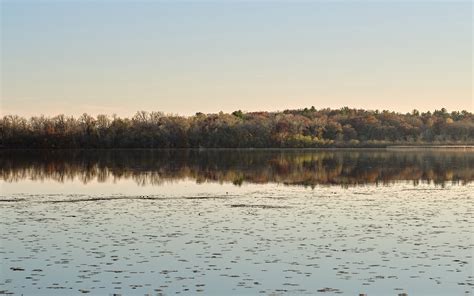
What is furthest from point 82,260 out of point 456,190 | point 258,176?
point 258,176

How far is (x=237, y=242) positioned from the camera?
57.9ft

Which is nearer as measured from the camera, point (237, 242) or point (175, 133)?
point (237, 242)

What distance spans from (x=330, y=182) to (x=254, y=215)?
16813 mm

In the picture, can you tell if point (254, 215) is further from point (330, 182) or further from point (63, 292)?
point (330, 182)

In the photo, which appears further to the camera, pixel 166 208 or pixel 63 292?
pixel 166 208

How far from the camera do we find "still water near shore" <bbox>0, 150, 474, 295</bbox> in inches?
520

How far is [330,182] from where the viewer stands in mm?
39312

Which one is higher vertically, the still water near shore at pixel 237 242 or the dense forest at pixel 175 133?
the dense forest at pixel 175 133

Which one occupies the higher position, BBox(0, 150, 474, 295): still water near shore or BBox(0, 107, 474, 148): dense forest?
BBox(0, 107, 474, 148): dense forest

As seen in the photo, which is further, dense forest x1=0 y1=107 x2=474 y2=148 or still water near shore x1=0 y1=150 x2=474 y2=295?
dense forest x1=0 y1=107 x2=474 y2=148

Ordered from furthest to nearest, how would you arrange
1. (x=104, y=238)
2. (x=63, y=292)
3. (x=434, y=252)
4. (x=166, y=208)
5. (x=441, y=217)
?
(x=166, y=208)
(x=441, y=217)
(x=104, y=238)
(x=434, y=252)
(x=63, y=292)

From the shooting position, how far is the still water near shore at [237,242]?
13.2m

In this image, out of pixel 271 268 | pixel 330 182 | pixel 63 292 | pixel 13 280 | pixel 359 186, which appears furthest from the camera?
pixel 330 182

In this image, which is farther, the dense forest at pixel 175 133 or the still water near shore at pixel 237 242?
the dense forest at pixel 175 133
